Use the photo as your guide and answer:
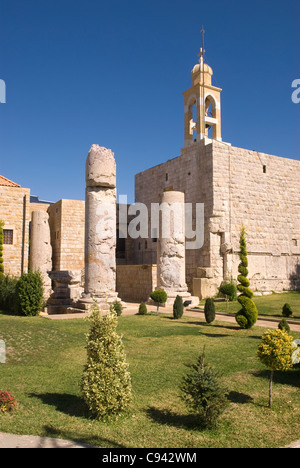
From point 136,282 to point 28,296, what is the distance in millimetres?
8126

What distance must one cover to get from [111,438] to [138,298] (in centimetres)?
1644

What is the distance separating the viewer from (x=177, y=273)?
58.1ft

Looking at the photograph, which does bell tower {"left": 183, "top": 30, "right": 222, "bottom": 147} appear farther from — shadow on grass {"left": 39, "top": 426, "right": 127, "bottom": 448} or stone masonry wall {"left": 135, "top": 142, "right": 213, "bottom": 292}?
shadow on grass {"left": 39, "top": 426, "right": 127, "bottom": 448}

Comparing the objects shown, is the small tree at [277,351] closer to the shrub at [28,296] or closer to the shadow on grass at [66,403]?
the shadow on grass at [66,403]

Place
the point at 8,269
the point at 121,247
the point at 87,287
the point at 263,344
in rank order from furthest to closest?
the point at 121,247 < the point at 8,269 < the point at 87,287 < the point at 263,344

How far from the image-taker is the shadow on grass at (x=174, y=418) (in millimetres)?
4879

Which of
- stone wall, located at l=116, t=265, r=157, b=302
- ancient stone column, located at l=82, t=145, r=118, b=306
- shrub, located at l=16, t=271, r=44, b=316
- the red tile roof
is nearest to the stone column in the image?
stone wall, located at l=116, t=265, r=157, b=302

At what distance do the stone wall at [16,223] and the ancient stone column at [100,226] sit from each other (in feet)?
33.0

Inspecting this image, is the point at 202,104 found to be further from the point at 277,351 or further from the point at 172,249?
the point at 277,351

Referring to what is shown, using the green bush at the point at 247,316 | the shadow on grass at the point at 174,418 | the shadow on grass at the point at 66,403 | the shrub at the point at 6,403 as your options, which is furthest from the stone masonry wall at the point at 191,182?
the shrub at the point at 6,403

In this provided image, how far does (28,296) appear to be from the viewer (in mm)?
13648

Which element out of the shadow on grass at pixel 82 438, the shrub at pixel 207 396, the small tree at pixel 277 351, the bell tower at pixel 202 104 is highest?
the bell tower at pixel 202 104

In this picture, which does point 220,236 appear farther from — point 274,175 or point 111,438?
point 111,438
